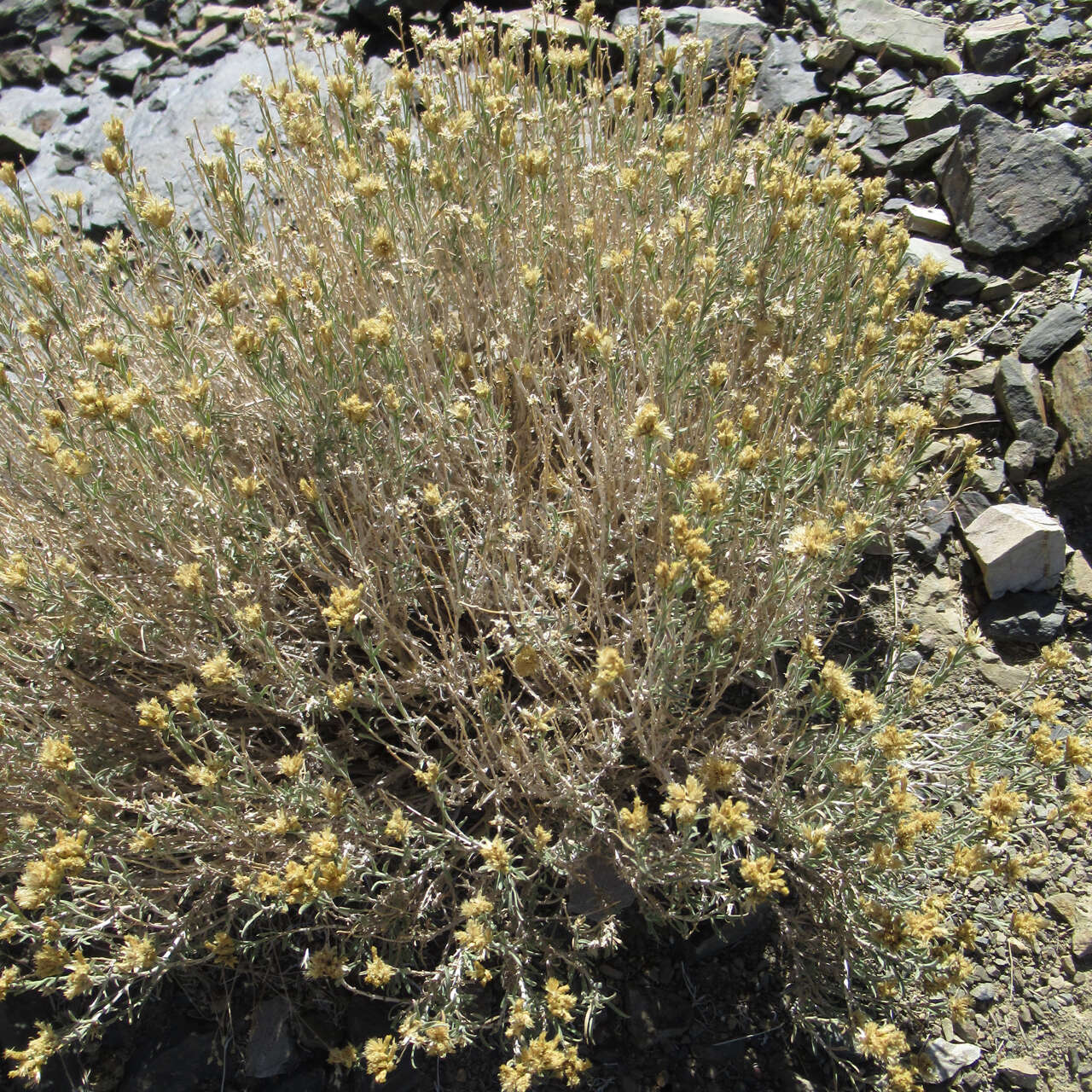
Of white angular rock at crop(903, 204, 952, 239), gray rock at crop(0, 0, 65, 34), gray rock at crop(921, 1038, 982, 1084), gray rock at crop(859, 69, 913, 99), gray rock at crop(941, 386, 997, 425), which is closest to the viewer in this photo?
gray rock at crop(921, 1038, 982, 1084)

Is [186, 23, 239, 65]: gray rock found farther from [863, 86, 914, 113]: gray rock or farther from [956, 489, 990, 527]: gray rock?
[956, 489, 990, 527]: gray rock

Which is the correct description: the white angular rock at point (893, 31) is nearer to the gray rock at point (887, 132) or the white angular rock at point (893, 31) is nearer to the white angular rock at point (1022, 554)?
the gray rock at point (887, 132)

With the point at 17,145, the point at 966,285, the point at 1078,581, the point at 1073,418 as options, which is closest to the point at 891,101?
the point at 966,285

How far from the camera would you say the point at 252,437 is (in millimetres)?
3004

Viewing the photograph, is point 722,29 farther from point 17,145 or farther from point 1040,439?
point 17,145

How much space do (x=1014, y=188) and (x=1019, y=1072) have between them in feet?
12.4

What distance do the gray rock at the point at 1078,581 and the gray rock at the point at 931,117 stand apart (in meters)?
2.61

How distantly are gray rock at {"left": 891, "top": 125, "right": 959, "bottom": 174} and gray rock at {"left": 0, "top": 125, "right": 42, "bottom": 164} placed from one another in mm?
5610

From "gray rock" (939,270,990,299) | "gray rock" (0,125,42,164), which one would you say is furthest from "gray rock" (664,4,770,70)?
"gray rock" (0,125,42,164)

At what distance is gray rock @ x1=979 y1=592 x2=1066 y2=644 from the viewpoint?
3289 millimetres

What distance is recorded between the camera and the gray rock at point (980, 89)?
15.5 feet

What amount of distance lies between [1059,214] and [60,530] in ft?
14.6

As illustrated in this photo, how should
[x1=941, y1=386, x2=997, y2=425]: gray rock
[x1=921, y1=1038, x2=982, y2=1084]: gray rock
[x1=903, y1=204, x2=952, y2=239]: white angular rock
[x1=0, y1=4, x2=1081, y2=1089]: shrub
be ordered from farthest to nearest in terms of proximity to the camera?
[x1=903, y1=204, x2=952, y2=239]: white angular rock < [x1=941, y1=386, x2=997, y2=425]: gray rock < [x1=921, y1=1038, x2=982, y2=1084]: gray rock < [x1=0, y1=4, x2=1081, y2=1089]: shrub

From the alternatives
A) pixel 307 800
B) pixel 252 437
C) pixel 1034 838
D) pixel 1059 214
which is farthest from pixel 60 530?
pixel 1059 214
